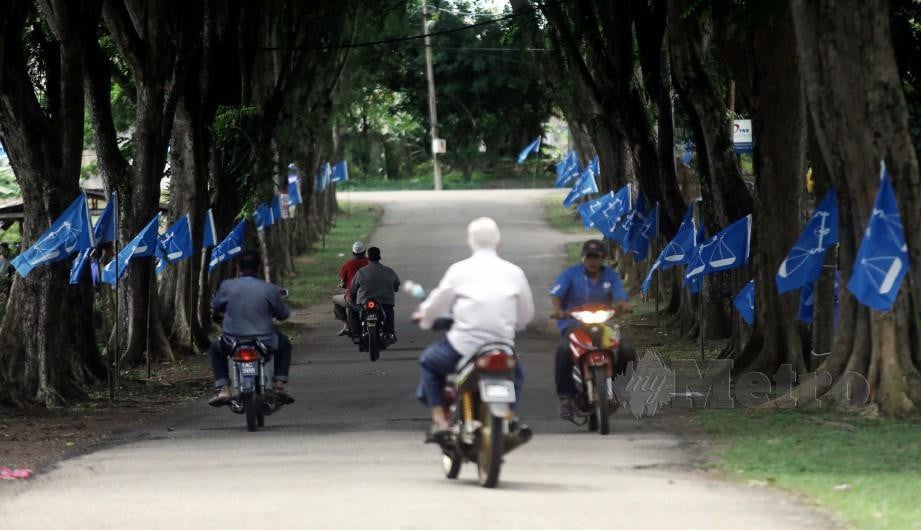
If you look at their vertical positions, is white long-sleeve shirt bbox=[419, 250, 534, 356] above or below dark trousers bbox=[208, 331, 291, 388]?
above

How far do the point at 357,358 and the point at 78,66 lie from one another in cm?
686

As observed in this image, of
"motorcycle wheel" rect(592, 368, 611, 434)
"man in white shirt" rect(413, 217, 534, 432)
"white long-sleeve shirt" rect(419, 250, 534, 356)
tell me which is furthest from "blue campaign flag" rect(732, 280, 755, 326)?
"white long-sleeve shirt" rect(419, 250, 534, 356)

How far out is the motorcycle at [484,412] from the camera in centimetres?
994

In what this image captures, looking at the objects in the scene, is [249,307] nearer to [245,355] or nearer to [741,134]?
[245,355]

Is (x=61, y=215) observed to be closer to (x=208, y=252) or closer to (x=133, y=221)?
(x=133, y=221)

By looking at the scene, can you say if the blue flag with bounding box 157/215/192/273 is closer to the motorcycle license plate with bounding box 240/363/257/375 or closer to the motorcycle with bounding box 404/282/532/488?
the motorcycle license plate with bounding box 240/363/257/375

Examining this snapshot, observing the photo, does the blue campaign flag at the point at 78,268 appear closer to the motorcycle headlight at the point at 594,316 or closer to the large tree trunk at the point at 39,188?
the large tree trunk at the point at 39,188

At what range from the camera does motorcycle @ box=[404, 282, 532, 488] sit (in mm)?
9938

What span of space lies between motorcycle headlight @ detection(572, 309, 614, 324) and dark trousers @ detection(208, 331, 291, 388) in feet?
9.90

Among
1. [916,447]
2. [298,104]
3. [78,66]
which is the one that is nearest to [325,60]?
[298,104]

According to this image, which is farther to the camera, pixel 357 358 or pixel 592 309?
pixel 357 358

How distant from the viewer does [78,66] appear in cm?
1880

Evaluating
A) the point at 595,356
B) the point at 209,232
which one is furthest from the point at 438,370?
the point at 209,232

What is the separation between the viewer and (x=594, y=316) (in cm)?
1331
